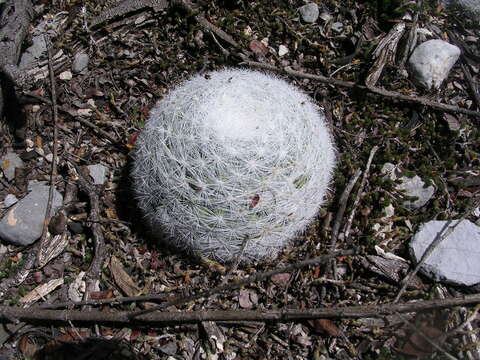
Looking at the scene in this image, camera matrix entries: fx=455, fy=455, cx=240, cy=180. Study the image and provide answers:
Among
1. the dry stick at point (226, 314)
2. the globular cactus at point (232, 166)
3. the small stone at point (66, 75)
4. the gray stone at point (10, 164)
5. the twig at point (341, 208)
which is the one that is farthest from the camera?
the small stone at point (66, 75)

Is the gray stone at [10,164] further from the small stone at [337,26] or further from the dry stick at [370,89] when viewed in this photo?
the small stone at [337,26]

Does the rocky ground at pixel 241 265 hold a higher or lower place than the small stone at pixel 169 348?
higher

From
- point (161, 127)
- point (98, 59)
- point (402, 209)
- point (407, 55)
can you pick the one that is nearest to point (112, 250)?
point (161, 127)

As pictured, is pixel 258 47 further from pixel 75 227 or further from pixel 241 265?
pixel 75 227

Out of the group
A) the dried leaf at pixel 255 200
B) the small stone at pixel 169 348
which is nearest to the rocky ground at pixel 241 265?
the small stone at pixel 169 348

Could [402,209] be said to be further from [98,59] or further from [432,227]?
[98,59]

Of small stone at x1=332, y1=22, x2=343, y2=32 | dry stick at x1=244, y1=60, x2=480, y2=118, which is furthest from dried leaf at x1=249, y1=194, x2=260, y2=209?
small stone at x1=332, y1=22, x2=343, y2=32
